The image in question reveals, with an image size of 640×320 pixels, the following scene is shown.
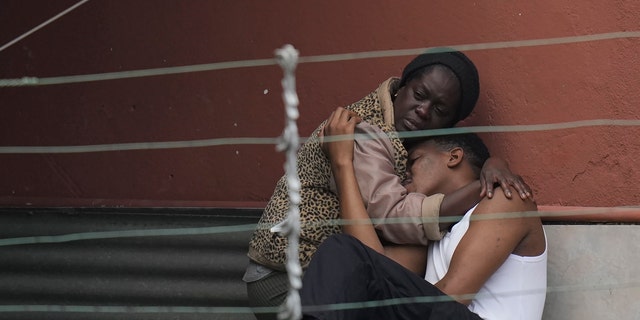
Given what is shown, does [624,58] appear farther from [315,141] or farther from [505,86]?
[315,141]

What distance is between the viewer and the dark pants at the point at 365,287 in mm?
2611

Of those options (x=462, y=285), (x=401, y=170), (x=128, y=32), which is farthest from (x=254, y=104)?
(x=462, y=285)

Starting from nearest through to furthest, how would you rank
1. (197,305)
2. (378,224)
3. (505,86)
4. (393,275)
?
(393,275)
(378,224)
(505,86)
(197,305)

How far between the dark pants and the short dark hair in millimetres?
538

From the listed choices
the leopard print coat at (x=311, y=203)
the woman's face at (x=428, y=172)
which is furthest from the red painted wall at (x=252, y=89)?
the leopard print coat at (x=311, y=203)

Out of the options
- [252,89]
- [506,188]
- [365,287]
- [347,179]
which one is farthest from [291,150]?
[252,89]

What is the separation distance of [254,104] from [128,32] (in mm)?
549

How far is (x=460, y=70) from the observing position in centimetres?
315

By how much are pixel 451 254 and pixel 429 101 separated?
44cm

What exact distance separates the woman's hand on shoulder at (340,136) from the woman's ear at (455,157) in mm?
282

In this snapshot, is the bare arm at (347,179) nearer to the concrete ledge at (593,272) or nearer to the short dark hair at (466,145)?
the short dark hair at (466,145)

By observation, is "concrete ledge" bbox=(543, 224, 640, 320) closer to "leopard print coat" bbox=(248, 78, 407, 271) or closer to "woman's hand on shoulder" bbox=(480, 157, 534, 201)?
"woman's hand on shoulder" bbox=(480, 157, 534, 201)

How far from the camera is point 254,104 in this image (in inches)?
152

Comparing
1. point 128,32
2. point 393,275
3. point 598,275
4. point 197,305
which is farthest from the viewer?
point 128,32
